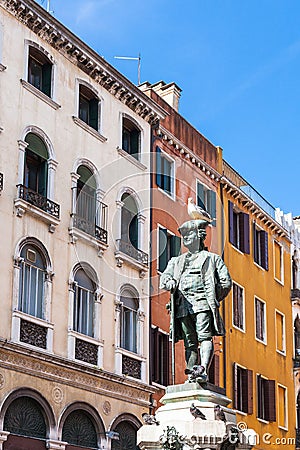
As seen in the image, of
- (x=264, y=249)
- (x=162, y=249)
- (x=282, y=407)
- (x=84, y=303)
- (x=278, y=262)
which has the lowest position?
(x=282, y=407)

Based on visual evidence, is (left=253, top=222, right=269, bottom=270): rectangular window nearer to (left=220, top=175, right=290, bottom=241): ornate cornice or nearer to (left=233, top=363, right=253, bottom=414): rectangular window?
(left=220, top=175, right=290, bottom=241): ornate cornice

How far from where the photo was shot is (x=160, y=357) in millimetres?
30078

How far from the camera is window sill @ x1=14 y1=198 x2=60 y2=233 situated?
78.7 ft

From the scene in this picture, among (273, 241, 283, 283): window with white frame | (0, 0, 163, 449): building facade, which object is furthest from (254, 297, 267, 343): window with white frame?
(0, 0, 163, 449): building facade

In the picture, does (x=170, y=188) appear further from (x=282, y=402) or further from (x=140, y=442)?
(x=140, y=442)

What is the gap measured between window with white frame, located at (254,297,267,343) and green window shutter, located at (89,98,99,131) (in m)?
13.7

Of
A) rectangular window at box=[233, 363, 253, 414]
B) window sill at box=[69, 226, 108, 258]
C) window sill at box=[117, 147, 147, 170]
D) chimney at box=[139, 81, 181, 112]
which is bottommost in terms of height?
rectangular window at box=[233, 363, 253, 414]

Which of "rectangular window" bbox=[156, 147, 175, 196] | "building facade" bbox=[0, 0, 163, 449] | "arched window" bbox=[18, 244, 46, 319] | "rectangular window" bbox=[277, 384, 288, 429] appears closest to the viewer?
"building facade" bbox=[0, 0, 163, 449]

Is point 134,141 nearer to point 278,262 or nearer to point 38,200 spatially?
point 38,200

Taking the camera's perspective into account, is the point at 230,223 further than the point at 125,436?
Yes

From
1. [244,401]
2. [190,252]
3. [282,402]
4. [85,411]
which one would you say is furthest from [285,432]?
[190,252]

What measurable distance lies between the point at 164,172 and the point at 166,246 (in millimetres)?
2906

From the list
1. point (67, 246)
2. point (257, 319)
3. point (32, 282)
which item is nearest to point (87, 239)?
point (67, 246)

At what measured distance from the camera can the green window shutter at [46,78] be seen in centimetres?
2670
